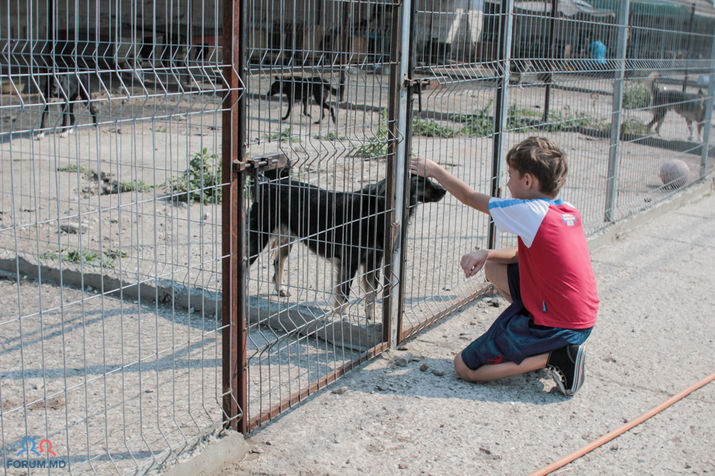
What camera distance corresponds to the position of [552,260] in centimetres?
380

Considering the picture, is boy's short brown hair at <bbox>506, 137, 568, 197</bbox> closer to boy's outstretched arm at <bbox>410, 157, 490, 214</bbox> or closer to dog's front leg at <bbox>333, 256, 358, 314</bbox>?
boy's outstretched arm at <bbox>410, 157, 490, 214</bbox>

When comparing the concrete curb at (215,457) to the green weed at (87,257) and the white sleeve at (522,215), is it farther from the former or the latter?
the green weed at (87,257)

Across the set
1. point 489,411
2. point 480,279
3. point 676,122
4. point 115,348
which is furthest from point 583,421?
point 676,122

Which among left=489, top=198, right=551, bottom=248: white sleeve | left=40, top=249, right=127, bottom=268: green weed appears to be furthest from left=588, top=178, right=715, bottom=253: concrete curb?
left=40, top=249, right=127, bottom=268: green weed

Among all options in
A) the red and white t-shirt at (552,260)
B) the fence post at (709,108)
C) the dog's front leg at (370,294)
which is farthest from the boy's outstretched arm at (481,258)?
the fence post at (709,108)

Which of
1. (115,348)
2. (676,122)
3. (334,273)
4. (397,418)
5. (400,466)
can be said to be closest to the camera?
(400,466)

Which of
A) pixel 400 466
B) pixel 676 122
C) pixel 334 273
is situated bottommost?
pixel 400 466

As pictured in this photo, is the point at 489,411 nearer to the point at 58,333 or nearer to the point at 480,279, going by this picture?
the point at 480,279

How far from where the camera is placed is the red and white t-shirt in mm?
3799

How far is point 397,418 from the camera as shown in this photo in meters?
3.63

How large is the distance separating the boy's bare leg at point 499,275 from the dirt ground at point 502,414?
52 cm

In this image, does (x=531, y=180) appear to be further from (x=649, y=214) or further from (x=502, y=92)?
(x=649, y=214)

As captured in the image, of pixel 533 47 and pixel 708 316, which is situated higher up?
pixel 533 47

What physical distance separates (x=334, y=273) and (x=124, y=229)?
8.61 ft
